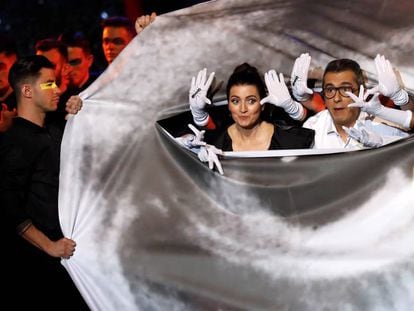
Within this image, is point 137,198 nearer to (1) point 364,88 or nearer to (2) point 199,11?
(2) point 199,11

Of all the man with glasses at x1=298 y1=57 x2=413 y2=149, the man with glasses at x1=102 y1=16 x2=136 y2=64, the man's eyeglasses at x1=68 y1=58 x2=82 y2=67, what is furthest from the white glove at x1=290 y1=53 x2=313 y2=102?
the man's eyeglasses at x1=68 y1=58 x2=82 y2=67

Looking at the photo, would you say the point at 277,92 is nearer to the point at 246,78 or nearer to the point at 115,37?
the point at 246,78

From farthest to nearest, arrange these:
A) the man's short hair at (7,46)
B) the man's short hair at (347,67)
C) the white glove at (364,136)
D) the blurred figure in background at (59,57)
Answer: the man's short hair at (7,46) → the blurred figure in background at (59,57) → the man's short hair at (347,67) → the white glove at (364,136)

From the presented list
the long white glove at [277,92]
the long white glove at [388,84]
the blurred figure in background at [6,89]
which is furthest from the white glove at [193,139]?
the blurred figure in background at [6,89]

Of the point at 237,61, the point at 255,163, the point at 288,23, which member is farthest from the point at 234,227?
the point at 288,23

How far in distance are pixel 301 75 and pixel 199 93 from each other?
1.36 feet

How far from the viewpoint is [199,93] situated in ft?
9.20

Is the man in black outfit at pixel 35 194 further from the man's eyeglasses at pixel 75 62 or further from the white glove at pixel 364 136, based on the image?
the white glove at pixel 364 136

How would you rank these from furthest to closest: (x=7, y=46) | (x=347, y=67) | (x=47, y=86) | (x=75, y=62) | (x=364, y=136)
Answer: (x=7, y=46) < (x=75, y=62) < (x=47, y=86) < (x=347, y=67) < (x=364, y=136)

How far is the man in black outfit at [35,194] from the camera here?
283cm

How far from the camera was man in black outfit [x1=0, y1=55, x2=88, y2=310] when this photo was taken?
9.29 feet

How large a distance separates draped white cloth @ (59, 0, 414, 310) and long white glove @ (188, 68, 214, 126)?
0.05 meters

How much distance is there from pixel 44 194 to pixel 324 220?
116cm

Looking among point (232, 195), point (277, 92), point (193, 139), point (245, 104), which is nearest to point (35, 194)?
point (193, 139)
